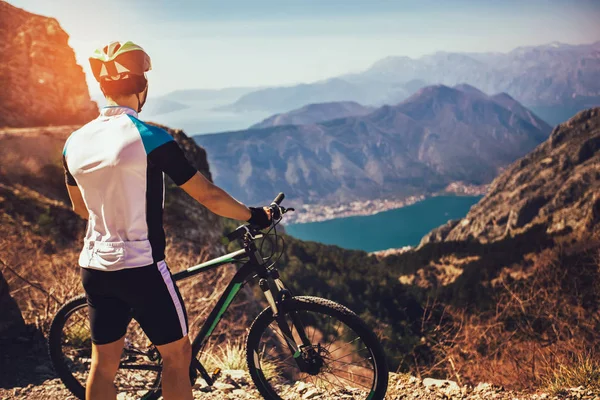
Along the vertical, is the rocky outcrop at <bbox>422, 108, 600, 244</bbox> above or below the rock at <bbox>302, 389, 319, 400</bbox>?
below

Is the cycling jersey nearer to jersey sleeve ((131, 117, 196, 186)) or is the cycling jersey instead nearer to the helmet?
jersey sleeve ((131, 117, 196, 186))

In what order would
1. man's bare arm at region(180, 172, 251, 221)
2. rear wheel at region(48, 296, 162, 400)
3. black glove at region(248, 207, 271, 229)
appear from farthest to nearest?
rear wheel at region(48, 296, 162, 400), black glove at region(248, 207, 271, 229), man's bare arm at region(180, 172, 251, 221)

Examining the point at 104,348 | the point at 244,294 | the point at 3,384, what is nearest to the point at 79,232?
the point at 244,294

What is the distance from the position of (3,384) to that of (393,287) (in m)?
58.9

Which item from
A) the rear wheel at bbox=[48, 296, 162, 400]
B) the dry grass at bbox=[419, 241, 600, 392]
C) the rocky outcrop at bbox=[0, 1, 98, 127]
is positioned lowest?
the dry grass at bbox=[419, 241, 600, 392]

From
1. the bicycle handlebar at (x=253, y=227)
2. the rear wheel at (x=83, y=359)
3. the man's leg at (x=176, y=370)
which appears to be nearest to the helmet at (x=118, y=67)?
the bicycle handlebar at (x=253, y=227)

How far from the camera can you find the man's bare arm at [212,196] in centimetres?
262

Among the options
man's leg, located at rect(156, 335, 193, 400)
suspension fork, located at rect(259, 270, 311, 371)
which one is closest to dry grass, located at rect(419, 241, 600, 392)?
suspension fork, located at rect(259, 270, 311, 371)

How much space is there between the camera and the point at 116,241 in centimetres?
260

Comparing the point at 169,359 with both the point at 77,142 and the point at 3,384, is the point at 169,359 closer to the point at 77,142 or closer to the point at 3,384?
the point at 77,142

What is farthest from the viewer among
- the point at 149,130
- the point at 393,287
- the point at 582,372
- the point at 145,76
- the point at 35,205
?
the point at 393,287

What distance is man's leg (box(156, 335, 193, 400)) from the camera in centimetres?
289

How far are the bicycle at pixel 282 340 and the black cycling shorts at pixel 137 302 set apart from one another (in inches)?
26.8

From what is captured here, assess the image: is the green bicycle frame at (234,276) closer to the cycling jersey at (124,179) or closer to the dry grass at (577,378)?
the cycling jersey at (124,179)
